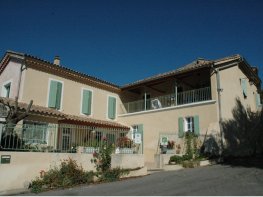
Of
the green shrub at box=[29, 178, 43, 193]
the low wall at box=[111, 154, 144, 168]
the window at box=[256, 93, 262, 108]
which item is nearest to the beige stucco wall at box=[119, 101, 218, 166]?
the low wall at box=[111, 154, 144, 168]

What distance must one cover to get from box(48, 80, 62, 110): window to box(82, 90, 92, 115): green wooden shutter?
209 cm

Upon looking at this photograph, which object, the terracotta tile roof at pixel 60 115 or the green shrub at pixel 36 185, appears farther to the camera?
the terracotta tile roof at pixel 60 115

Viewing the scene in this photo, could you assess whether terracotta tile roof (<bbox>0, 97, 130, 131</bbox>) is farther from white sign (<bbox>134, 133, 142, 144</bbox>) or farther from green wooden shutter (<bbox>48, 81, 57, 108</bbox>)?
white sign (<bbox>134, 133, 142, 144</bbox>)

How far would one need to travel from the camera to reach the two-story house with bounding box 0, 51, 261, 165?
17438 millimetres

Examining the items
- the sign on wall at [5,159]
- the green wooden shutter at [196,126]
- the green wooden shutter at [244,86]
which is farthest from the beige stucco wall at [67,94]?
the green wooden shutter at [244,86]

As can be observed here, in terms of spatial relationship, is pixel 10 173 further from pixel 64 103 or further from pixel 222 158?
pixel 222 158

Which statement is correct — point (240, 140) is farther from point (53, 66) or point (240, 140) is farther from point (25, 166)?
point (25, 166)

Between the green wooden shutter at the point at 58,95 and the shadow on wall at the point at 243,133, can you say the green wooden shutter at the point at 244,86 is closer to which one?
the shadow on wall at the point at 243,133

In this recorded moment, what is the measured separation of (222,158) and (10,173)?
11.3 metres

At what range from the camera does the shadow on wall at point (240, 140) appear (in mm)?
16438

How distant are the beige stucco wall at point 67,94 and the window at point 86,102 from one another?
11.6 inches

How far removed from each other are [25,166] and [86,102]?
10732mm

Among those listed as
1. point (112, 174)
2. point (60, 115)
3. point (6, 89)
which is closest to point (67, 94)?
point (60, 115)

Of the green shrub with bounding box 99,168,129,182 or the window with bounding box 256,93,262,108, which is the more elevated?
the window with bounding box 256,93,262,108
